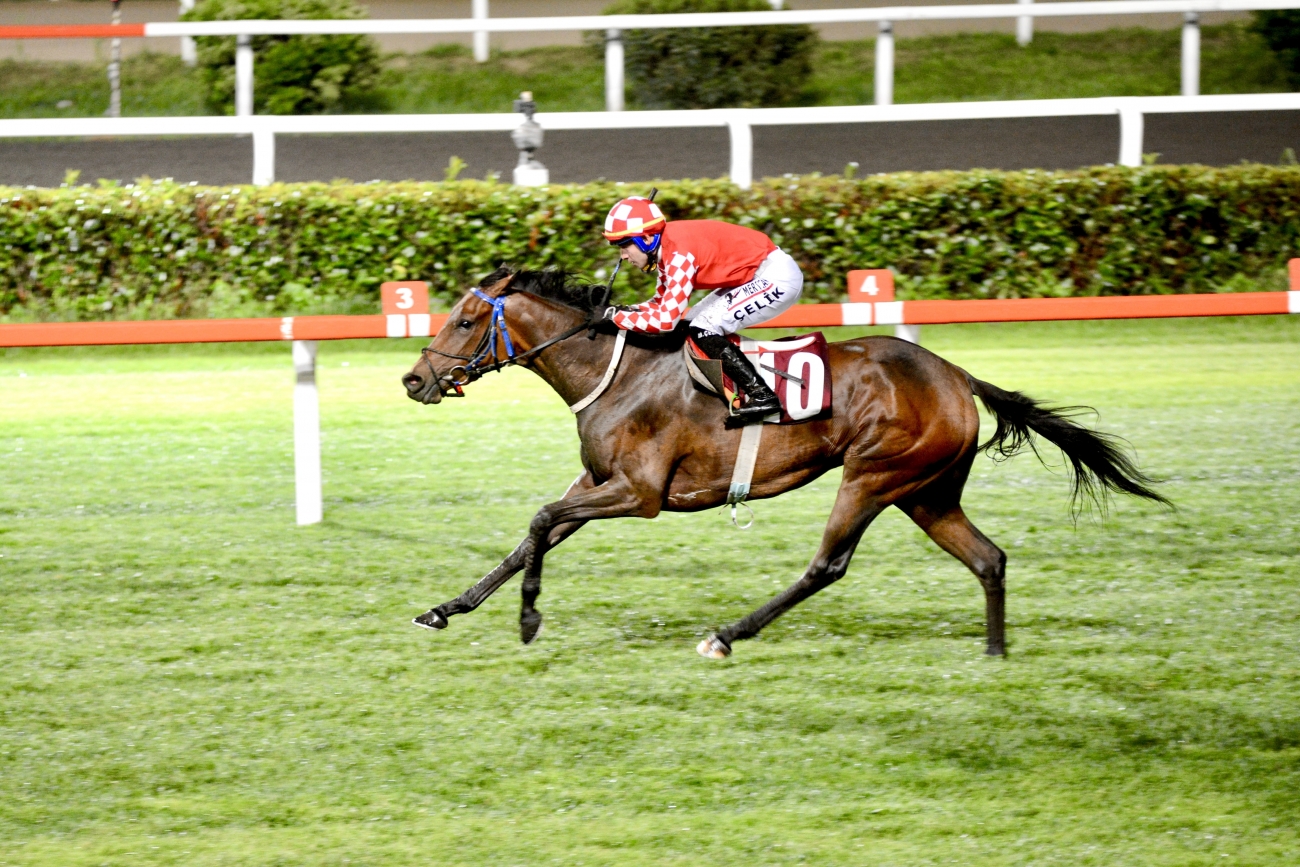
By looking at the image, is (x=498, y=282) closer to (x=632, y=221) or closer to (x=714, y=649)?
(x=632, y=221)

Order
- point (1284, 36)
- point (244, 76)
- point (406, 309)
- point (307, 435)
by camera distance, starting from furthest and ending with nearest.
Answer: point (1284, 36), point (244, 76), point (307, 435), point (406, 309)

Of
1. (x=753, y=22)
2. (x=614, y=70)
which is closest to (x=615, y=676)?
(x=614, y=70)

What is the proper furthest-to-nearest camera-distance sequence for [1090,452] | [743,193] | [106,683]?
[743,193], [1090,452], [106,683]

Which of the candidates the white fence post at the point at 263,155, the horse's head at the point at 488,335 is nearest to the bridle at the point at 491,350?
the horse's head at the point at 488,335

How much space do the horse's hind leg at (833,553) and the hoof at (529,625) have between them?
1.74ft

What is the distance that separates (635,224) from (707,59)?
10.5m

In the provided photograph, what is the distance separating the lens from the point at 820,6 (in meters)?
17.5

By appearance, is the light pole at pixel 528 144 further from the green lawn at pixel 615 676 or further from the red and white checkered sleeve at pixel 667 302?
the red and white checkered sleeve at pixel 667 302


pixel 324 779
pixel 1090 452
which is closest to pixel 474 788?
pixel 324 779

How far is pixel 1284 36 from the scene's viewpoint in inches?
626

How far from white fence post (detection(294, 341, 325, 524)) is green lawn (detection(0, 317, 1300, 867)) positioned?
21 cm

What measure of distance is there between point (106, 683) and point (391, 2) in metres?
14.8

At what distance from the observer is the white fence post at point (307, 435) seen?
624 cm

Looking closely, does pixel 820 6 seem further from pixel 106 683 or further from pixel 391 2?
pixel 106 683
